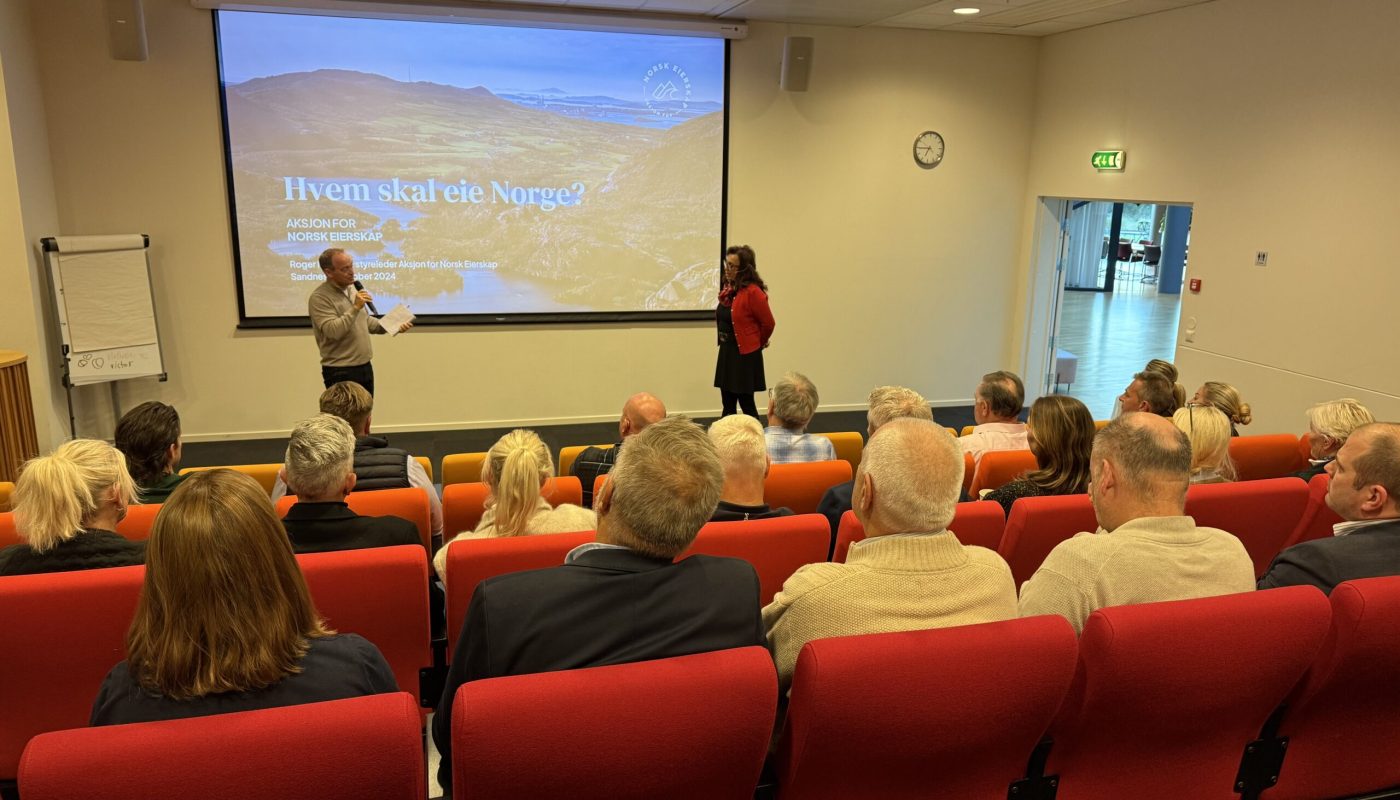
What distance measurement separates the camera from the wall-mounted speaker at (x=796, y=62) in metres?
7.36

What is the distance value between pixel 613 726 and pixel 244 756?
1.94ft

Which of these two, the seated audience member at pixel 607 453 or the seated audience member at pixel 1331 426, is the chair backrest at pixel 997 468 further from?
the seated audience member at pixel 607 453

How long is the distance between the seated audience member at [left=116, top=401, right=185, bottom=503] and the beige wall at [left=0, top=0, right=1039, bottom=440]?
12.3ft

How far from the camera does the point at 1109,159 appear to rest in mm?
7410

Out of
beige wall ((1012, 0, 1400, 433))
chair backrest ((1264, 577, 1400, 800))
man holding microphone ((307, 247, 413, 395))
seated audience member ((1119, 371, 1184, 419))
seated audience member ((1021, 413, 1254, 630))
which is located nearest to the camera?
chair backrest ((1264, 577, 1400, 800))

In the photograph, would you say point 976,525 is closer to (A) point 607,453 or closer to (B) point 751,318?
(A) point 607,453

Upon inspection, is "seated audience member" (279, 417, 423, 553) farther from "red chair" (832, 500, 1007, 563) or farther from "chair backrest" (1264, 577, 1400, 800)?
"chair backrest" (1264, 577, 1400, 800)

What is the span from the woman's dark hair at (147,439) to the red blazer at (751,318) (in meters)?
4.00

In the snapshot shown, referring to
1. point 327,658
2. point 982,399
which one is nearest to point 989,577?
point 327,658

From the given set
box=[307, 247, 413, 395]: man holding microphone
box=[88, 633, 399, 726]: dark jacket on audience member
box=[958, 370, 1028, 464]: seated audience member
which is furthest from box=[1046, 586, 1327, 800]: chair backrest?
box=[307, 247, 413, 395]: man holding microphone

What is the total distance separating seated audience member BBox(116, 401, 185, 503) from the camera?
3.23 metres

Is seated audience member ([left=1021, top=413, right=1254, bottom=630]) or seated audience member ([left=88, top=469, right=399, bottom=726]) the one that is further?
seated audience member ([left=1021, top=413, right=1254, bottom=630])

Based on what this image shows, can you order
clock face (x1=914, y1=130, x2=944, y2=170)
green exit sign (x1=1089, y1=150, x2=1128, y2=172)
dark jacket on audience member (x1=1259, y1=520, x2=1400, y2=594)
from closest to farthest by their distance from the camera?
dark jacket on audience member (x1=1259, y1=520, x2=1400, y2=594)
green exit sign (x1=1089, y1=150, x2=1128, y2=172)
clock face (x1=914, y1=130, x2=944, y2=170)

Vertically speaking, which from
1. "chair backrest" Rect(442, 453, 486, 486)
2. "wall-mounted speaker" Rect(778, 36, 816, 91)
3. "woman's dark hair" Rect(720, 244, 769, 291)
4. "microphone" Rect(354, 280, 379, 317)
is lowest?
"chair backrest" Rect(442, 453, 486, 486)
